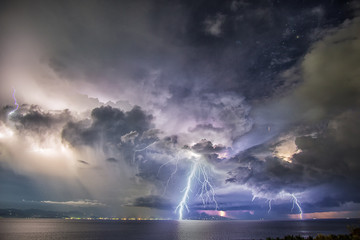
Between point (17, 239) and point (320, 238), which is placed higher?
point (320, 238)

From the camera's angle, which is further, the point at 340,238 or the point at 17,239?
the point at 17,239

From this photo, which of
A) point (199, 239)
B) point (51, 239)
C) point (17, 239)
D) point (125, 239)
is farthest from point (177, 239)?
point (17, 239)

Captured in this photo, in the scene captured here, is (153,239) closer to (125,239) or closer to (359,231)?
(125,239)

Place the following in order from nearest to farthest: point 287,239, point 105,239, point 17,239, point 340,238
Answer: point 340,238
point 287,239
point 17,239
point 105,239

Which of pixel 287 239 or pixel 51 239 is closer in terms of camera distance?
pixel 287 239

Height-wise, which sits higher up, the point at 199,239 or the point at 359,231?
the point at 359,231

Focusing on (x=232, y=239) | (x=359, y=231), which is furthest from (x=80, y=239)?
(x=359, y=231)

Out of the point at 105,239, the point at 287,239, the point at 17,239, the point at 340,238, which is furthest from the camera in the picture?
the point at 105,239

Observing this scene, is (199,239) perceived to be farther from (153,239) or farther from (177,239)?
(153,239)

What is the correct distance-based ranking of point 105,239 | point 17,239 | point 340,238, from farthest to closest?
point 105,239 → point 17,239 → point 340,238
